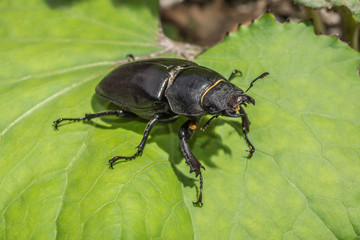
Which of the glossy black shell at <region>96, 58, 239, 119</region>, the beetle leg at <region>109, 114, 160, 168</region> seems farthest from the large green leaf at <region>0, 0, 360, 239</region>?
the glossy black shell at <region>96, 58, 239, 119</region>

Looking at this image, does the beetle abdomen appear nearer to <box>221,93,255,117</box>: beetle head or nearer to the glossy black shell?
the glossy black shell

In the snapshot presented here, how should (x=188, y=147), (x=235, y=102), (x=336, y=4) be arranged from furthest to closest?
(x=336, y=4) < (x=188, y=147) < (x=235, y=102)

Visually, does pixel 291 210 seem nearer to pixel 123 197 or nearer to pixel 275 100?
pixel 275 100

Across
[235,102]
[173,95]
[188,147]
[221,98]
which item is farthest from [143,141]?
[235,102]

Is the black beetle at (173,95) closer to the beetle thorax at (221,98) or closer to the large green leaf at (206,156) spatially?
the beetle thorax at (221,98)

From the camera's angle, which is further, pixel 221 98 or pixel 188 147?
pixel 188 147

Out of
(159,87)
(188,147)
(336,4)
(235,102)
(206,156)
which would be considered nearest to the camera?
(235,102)

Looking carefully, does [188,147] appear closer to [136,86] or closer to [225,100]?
[225,100]
